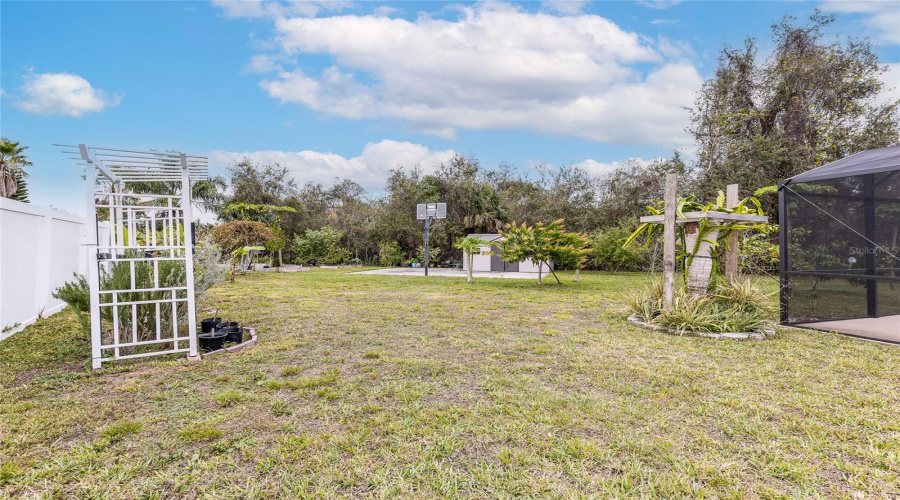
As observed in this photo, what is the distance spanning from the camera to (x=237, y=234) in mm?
14312

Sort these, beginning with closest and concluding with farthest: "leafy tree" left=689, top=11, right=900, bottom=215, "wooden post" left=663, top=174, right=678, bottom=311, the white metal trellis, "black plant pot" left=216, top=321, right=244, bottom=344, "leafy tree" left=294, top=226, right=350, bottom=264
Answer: the white metal trellis → "black plant pot" left=216, top=321, right=244, bottom=344 → "wooden post" left=663, top=174, right=678, bottom=311 → "leafy tree" left=689, top=11, right=900, bottom=215 → "leafy tree" left=294, top=226, right=350, bottom=264

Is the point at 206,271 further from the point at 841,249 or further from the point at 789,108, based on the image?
the point at 789,108

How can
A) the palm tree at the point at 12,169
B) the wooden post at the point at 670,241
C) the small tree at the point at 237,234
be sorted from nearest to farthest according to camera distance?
the wooden post at the point at 670,241 → the palm tree at the point at 12,169 → the small tree at the point at 237,234

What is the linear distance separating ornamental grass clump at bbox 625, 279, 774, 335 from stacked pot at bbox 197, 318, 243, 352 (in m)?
5.42

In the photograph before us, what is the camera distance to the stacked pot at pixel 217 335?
14.7 feet

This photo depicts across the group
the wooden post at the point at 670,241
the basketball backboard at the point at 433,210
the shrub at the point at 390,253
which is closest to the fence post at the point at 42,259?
the wooden post at the point at 670,241

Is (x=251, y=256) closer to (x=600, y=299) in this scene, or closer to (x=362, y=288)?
(x=362, y=288)

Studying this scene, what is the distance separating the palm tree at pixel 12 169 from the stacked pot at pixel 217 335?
10768 millimetres

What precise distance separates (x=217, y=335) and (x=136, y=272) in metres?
1.14

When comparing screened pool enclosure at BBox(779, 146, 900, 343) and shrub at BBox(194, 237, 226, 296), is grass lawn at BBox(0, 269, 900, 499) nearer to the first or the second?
screened pool enclosure at BBox(779, 146, 900, 343)

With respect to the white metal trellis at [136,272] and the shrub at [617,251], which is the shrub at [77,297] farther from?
the shrub at [617,251]

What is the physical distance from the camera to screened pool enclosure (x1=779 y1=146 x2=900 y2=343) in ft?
16.9

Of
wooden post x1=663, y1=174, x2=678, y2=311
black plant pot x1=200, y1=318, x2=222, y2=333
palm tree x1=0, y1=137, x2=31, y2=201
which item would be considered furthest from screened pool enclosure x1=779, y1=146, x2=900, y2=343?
palm tree x1=0, y1=137, x2=31, y2=201

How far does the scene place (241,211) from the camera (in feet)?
65.2
